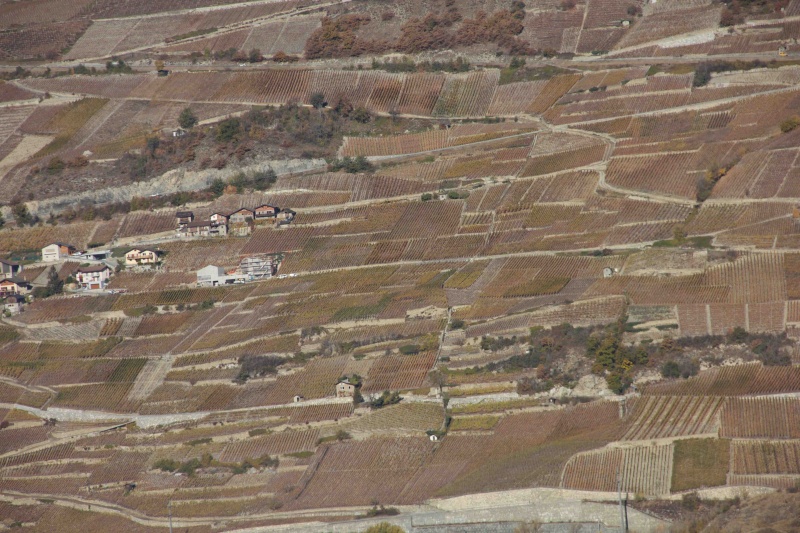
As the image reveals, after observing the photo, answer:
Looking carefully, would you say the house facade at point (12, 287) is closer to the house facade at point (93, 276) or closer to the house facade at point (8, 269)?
the house facade at point (8, 269)

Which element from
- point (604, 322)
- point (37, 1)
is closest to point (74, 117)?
point (37, 1)

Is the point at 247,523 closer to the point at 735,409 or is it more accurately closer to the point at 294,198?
the point at 735,409

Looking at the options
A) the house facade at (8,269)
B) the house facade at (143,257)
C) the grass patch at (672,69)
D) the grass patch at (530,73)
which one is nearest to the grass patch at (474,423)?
the house facade at (143,257)

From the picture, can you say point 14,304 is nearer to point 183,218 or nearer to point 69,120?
point 183,218

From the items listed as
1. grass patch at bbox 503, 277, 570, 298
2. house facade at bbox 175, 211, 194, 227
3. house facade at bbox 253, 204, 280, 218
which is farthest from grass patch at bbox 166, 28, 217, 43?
grass patch at bbox 503, 277, 570, 298

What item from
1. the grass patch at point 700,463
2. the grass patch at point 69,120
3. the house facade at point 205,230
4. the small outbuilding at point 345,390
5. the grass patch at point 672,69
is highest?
the grass patch at point 700,463

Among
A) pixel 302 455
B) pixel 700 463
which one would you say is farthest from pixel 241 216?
pixel 700 463
